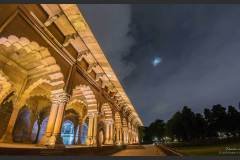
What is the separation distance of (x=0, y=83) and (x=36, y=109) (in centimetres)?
467

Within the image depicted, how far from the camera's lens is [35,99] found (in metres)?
13.4

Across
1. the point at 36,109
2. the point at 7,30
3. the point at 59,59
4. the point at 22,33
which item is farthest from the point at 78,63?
the point at 36,109

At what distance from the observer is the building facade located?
6032mm

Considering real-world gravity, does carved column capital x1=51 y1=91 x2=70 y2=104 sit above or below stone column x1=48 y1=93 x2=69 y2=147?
above

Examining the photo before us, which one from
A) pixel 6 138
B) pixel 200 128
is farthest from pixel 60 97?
pixel 200 128

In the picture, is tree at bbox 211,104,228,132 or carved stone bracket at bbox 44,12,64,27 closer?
carved stone bracket at bbox 44,12,64,27

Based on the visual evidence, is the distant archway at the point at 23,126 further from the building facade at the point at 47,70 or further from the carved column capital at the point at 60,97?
the carved column capital at the point at 60,97

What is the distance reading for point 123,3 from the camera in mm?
6965

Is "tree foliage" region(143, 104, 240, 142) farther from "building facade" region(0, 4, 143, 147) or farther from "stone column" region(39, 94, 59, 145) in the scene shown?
"stone column" region(39, 94, 59, 145)

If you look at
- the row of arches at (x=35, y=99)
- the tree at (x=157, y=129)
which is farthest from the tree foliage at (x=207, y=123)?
the tree at (x=157, y=129)

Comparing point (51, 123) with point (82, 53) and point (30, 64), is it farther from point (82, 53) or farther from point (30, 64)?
point (30, 64)

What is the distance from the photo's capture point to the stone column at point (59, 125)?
21.7 ft

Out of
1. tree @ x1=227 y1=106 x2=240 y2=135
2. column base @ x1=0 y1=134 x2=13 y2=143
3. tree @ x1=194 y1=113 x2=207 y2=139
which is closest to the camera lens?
column base @ x1=0 y1=134 x2=13 y2=143

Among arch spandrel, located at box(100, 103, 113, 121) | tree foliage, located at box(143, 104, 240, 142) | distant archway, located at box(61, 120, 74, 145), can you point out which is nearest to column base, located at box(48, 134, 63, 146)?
arch spandrel, located at box(100, 103, 113, 121)
